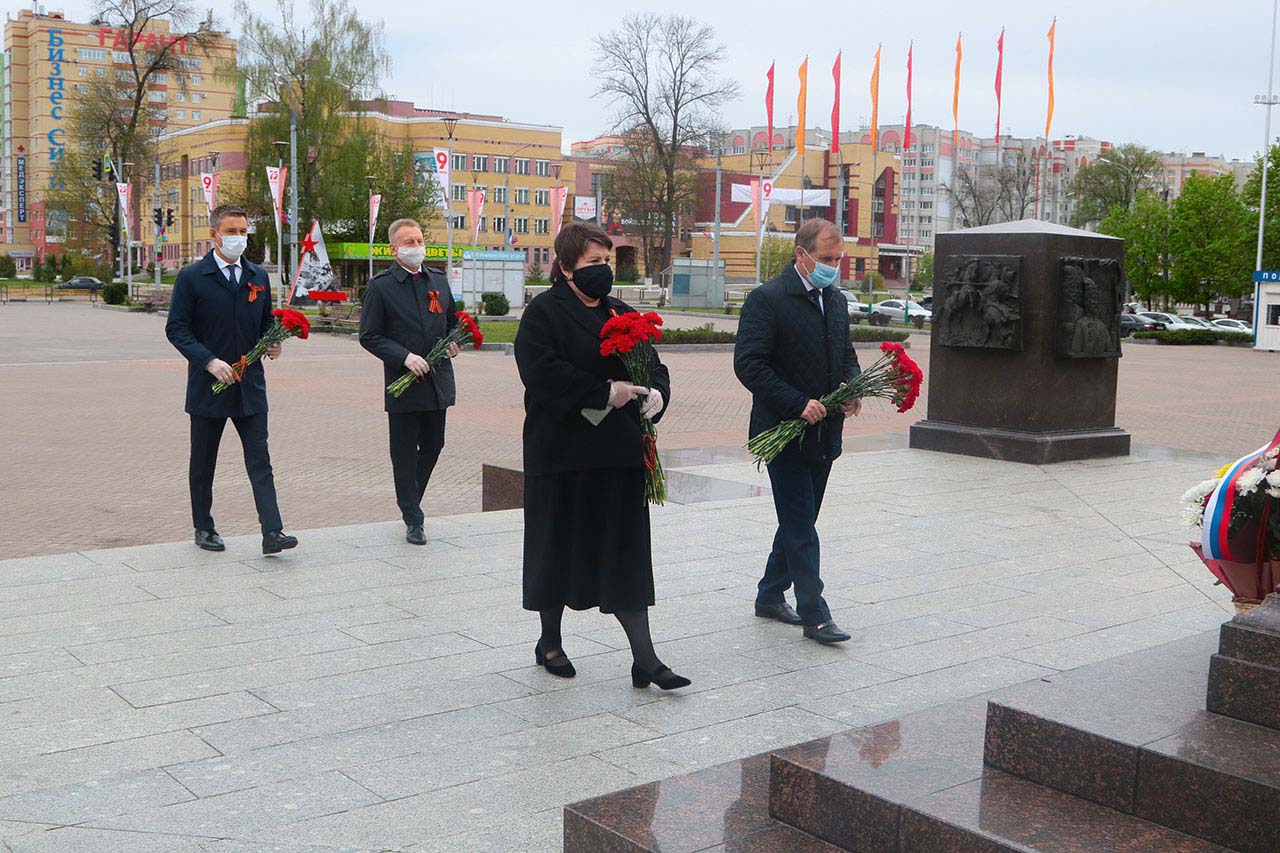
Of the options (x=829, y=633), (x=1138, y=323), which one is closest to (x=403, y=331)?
(x=829, y=633)

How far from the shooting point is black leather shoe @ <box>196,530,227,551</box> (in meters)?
7.39

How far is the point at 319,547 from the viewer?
7.55m

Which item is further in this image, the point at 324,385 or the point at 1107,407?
the point at 324,385

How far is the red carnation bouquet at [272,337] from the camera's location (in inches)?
282

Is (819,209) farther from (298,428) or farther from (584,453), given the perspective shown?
(584,453)

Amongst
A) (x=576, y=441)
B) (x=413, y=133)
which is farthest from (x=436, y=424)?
(x=413, y=133)

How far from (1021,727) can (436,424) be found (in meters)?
4.91

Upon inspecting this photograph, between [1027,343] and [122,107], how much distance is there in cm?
7104

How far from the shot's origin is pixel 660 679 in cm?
494

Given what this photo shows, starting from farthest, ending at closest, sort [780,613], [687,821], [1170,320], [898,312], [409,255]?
[898,312] → [1170,320] → [409,255] → [780,613] → [687,821]

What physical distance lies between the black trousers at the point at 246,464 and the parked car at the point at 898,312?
40613 mm

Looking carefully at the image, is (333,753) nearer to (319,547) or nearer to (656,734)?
(656,734)

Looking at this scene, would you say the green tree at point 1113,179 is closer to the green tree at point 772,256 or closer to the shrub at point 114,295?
the green tree at point 772,256

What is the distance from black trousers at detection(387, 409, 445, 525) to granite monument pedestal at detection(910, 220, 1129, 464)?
19.1ft
